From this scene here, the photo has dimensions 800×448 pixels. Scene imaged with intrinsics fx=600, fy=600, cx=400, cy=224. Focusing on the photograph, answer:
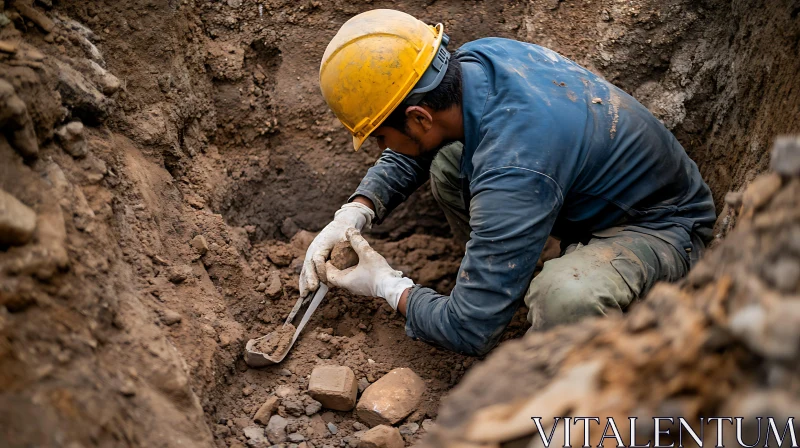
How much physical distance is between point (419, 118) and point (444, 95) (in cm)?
12

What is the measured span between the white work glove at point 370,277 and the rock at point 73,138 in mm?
1049

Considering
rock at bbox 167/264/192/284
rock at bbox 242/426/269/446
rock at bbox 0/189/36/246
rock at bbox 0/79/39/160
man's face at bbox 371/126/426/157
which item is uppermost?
rock at bbox 0/79/39/160

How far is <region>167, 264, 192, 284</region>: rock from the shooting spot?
215cm

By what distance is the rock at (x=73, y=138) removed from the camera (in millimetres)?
1916

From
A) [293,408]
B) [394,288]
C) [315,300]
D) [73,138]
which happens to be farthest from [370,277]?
[73,138]

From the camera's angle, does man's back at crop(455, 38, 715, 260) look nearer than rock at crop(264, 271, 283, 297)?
Yes

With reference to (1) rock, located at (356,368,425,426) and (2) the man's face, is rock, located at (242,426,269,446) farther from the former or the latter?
(2) the man's face

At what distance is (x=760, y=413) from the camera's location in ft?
3.05

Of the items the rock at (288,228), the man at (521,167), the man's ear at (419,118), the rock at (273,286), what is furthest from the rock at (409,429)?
the rock at (288,228)

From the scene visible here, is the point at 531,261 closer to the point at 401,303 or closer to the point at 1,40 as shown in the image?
the point at 401,303

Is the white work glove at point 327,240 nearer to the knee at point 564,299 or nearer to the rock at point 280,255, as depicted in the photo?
the rock at point 280,255

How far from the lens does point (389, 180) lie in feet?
9.55

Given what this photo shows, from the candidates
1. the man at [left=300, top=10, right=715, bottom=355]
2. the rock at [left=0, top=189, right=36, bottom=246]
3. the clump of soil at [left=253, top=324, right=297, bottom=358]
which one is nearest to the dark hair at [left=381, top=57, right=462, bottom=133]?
the man at [left=300, top=10, right=715, bottom=355]

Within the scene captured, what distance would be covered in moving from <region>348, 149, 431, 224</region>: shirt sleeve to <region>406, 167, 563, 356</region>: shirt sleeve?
815mm
